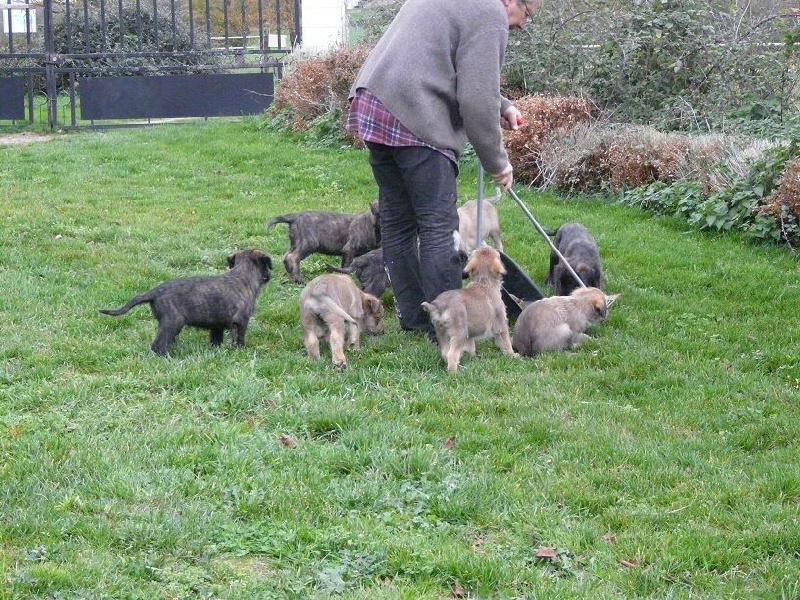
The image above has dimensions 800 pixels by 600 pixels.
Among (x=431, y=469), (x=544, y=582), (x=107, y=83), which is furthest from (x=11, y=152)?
(x=544, y=582)

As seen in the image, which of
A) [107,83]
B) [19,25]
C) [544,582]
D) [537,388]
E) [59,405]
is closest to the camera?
[544,582]

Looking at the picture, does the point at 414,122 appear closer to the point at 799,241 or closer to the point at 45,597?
the point at 45,597

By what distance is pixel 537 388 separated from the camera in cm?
635

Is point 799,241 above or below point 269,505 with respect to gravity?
above

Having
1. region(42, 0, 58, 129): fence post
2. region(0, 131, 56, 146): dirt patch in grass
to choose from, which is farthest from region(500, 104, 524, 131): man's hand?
region(42, 0, 58, 129): fence post

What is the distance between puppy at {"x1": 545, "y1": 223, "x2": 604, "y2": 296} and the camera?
27.7 ft

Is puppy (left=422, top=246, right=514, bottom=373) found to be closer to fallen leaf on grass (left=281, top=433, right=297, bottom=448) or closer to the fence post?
fallen leaf on grass (left=281, top=433, right=297, bottom=448)

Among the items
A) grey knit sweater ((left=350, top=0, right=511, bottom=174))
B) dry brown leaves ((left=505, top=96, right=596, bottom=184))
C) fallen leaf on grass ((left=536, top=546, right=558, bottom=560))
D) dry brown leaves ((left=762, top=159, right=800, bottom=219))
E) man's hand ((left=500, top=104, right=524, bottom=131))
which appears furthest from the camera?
dry brown leaves ((left=505, top=96, right=596, bottom=184))

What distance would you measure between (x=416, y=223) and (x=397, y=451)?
7.67 ft

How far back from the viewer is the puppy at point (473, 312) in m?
6.68

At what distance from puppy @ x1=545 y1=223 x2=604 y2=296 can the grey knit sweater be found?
2138mm

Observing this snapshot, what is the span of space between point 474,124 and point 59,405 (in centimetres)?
298

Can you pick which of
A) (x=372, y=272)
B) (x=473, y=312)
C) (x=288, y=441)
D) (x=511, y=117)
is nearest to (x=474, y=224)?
(x=372, y=272)

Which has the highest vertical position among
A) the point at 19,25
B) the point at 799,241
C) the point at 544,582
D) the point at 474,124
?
the point at 19,25
